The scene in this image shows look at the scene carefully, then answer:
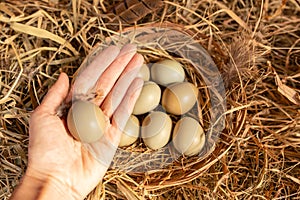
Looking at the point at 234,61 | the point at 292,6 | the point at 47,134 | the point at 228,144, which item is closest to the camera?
the point at 47,134

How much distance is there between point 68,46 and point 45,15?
17cm

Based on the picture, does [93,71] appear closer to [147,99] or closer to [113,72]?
[113,72]

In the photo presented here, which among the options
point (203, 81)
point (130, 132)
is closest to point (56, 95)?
point (130, 132)

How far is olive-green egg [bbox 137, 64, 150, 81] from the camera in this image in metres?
2.07

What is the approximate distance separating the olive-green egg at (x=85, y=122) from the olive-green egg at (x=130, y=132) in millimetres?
118

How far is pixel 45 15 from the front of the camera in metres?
2.19

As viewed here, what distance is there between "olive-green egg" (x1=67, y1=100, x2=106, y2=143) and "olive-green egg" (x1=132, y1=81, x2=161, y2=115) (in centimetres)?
17

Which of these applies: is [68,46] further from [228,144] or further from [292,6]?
[292,6]

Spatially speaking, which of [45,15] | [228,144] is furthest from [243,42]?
[45,15]

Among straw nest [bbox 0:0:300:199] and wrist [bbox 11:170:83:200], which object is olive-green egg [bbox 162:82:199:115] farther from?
wrist [bbox 11:170:83:200]

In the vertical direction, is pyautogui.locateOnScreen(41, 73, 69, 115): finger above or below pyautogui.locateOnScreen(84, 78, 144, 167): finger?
above

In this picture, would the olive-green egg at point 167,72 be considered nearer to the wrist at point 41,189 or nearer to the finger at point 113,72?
the finger at point 113,72

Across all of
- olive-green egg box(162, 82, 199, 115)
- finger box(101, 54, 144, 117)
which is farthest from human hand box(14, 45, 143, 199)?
olive-green egg box(162, 82, 199, 115)

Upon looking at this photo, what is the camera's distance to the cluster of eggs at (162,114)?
6.36 ft
